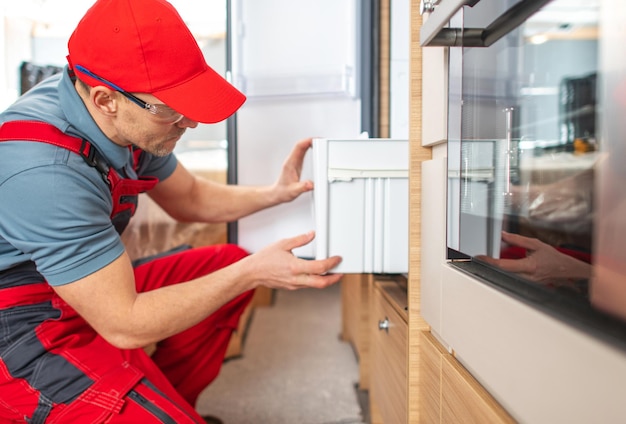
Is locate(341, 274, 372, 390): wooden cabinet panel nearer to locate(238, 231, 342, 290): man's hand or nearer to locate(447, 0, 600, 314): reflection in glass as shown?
locate(238, 231, 342, 290): man's hand

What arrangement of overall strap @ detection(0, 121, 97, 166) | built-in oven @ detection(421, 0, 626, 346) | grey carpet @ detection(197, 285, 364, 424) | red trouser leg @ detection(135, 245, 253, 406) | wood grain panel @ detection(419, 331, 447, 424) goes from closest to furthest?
built-in oven @ detection(421, 0, 626, 346)
wood grain panel @ detection(419, 331, 447, 424)
overall strap @ detection(0, 121, 97, 166)
red trouser leg @ detection(135, 245, 253, 406)
grey carpet @ detection(197, 285, 364, 424)

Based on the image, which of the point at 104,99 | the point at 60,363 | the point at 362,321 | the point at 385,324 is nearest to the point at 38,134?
the point at 104,99

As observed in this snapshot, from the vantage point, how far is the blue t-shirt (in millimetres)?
724

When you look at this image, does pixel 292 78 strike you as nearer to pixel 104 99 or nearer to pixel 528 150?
pixel 104 99

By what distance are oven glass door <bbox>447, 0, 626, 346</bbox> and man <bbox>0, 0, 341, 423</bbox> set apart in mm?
336

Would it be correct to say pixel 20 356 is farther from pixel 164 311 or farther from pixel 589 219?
pixel 589 219

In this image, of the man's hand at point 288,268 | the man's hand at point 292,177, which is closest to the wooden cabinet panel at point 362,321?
the man's hand at point 292,177

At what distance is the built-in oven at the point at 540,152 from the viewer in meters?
0.32

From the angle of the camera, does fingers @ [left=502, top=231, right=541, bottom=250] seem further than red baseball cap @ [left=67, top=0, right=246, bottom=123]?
No

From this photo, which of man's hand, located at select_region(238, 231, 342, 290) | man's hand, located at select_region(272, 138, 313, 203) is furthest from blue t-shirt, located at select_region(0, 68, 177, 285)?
man's hand, located at select_region(272, 138, 313, 203)

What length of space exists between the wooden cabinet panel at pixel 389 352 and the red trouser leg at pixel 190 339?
1.09 feet

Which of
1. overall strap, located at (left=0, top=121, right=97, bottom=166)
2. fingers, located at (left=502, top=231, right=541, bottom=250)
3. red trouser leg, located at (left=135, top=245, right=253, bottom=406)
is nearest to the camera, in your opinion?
fingers, located at (left=502, top=231, right=541, bottom=250)

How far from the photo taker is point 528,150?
0.45m

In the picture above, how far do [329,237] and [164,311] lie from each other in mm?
315
